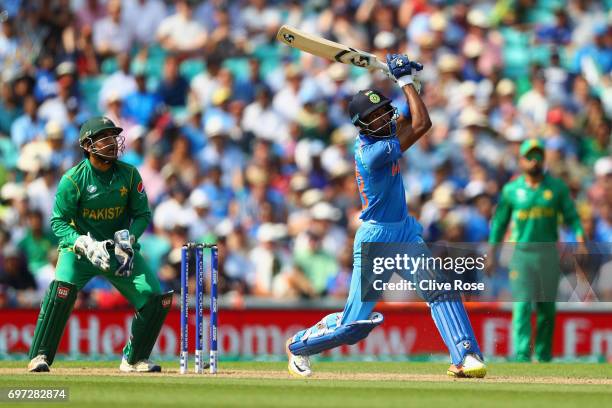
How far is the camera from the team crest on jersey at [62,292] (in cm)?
983

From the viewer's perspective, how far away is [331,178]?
15.4 meters

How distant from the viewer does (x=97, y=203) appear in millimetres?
9875

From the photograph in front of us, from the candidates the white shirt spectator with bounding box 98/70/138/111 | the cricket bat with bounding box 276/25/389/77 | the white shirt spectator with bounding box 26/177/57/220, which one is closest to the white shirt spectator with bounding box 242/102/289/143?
the white shirt spectator with bounding box 98/70/138/111

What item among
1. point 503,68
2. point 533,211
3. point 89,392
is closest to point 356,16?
point 503,68

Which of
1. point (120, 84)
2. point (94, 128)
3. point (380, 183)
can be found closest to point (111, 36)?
point (120, 84)

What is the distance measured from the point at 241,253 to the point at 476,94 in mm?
3691

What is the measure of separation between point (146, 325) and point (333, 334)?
1464 mm

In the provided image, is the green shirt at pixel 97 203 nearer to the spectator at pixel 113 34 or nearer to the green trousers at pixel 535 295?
the green trousers at pixel 535 295

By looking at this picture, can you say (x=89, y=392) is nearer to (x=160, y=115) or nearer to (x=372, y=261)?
(x=372, y=261)

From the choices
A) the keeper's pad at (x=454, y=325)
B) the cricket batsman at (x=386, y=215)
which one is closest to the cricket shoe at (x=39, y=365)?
the cricket batsman at (x=386, y=215)

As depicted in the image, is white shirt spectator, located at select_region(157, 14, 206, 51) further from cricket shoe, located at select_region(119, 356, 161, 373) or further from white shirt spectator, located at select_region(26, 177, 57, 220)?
cricket shoe, located at select_region(119, 356, 161, 373)

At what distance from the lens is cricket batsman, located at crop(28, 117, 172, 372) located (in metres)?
9.82

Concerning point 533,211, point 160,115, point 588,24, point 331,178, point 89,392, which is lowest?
point 89,392

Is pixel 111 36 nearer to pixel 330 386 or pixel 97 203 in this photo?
pixel 97 203
